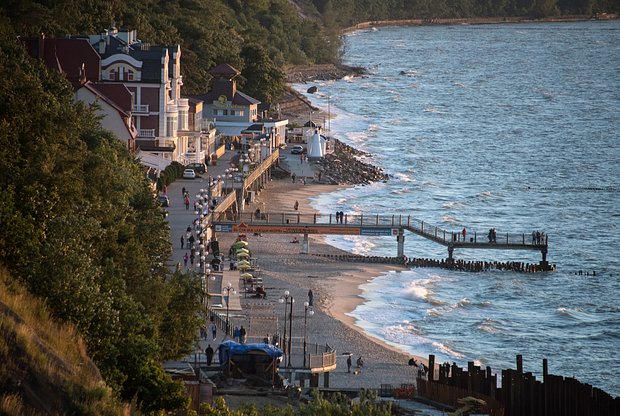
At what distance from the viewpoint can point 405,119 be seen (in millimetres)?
135375

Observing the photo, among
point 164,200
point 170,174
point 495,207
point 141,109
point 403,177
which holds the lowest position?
point 495,207

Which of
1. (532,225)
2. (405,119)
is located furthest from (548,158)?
(532,225)

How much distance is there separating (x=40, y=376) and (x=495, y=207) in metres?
62.9

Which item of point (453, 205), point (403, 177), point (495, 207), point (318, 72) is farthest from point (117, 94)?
point (318, 72)

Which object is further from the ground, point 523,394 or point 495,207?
point 495,207

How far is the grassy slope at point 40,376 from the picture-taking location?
2223 centimetres

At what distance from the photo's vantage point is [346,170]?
92.0 meters

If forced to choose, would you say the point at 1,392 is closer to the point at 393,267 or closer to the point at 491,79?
the point at 393,267

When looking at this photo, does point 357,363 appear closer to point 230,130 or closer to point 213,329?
point 213,329

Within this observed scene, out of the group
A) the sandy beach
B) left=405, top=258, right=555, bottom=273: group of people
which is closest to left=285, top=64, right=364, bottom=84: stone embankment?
the sandy beach

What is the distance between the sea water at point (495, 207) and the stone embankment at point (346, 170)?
1451mm

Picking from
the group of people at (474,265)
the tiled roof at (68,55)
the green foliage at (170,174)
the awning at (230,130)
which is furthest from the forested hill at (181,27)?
the group of people at (474,265)

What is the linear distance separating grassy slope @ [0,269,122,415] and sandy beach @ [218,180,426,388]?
16.9 meters

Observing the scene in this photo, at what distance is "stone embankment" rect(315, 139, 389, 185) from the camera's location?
89500mm
